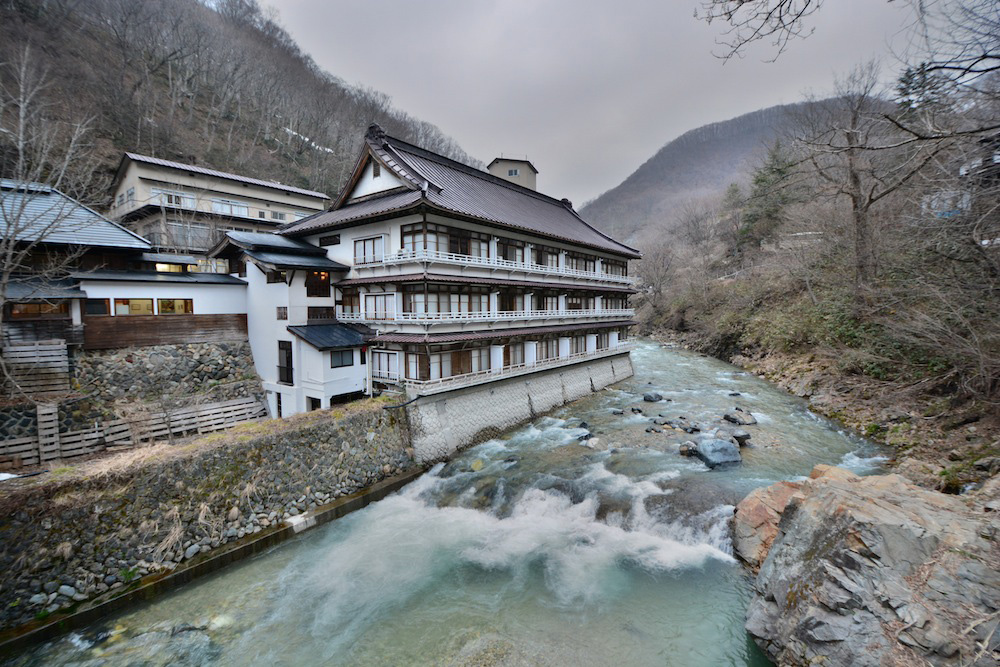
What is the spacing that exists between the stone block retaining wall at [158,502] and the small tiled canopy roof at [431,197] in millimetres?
9973

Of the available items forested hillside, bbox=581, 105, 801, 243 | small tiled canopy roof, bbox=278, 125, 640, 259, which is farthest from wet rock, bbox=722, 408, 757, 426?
forested hillside, bbox=581, 105, 801, 243

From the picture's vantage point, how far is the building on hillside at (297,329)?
701 inches

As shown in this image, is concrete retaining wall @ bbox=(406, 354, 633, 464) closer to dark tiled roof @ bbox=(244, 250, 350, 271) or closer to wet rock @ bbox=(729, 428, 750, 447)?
dark tiled roof @ bbox=(244, 250, 350, 271)

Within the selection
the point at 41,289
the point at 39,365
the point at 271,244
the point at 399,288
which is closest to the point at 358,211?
the point at 271,244

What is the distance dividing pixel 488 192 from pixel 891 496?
882 inches

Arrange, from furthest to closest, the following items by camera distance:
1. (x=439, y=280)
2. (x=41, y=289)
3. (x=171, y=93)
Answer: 1. (x=171, y=93)
2. (x=439, y=280)
3. (x=41, y=289)

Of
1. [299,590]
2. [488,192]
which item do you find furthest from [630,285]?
[299,590]

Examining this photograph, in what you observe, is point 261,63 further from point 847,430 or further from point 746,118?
point 746,118

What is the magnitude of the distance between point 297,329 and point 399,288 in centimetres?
511

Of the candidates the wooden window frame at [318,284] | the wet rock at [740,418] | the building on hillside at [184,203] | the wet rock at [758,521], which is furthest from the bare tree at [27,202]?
the wet rock at [740,418]

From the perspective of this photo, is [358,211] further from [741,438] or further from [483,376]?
[741,438]

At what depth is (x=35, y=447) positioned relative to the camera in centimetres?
1337

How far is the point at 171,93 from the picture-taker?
47.7m

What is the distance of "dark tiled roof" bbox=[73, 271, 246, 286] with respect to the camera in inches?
680
